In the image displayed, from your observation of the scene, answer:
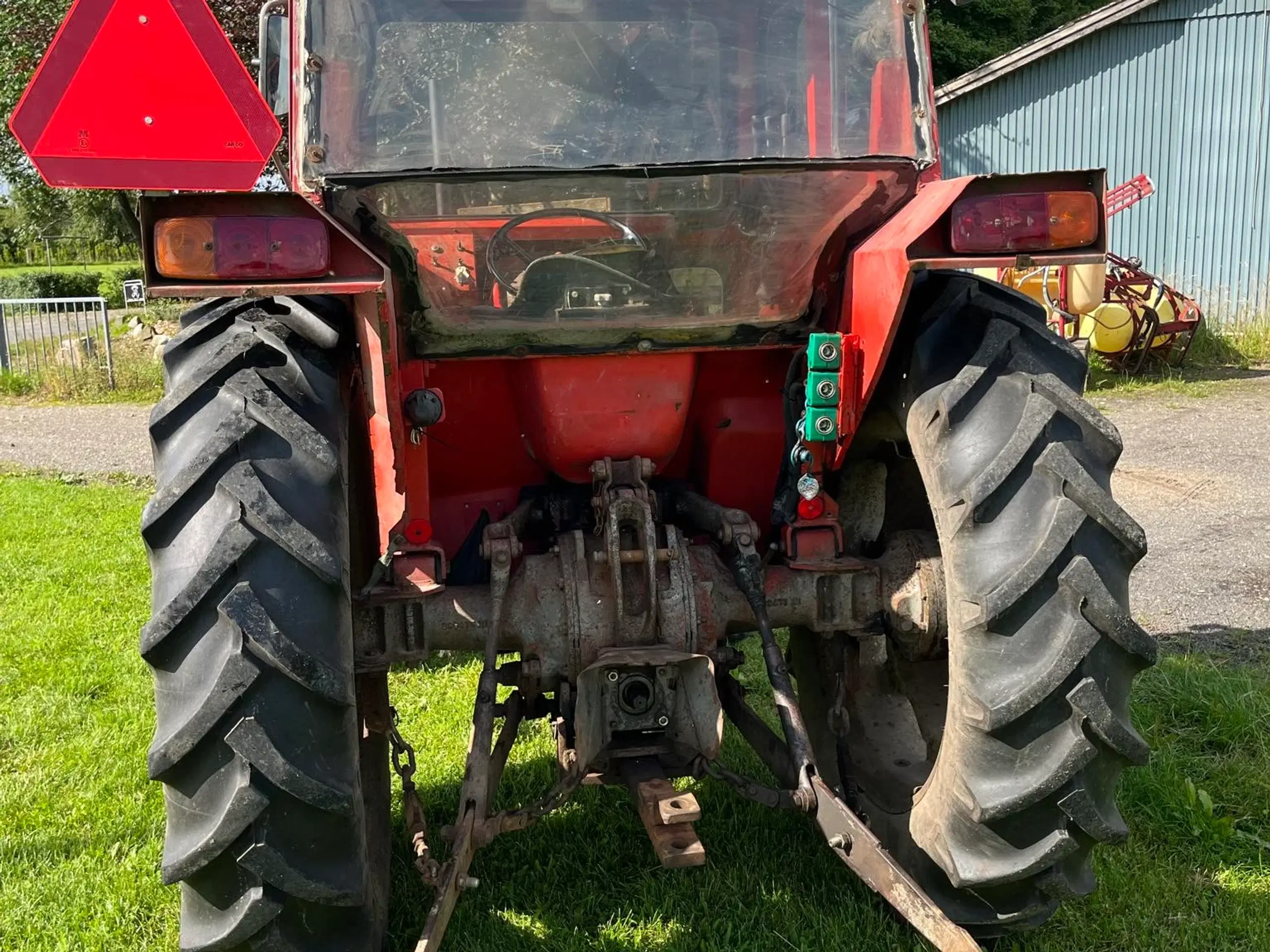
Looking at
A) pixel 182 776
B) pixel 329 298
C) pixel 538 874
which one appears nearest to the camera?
pixel 182 776

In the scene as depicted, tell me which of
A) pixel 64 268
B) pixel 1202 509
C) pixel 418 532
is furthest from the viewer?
pixel 64 268

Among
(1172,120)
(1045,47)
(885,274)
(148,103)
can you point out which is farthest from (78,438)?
(1172,120)

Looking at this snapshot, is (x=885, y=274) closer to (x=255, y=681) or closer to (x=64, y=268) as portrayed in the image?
(x=255, y=681)

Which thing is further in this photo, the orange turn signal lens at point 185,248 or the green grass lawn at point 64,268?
the green grass lawn at point 64,268

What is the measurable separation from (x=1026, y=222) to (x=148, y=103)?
7.24 ft

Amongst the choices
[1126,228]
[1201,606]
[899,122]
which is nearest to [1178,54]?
[1126,228]

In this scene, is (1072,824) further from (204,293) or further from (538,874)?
(204,293)

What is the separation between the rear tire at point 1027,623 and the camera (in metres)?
2.26

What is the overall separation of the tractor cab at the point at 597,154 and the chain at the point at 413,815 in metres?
1.03

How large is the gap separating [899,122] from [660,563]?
122cm

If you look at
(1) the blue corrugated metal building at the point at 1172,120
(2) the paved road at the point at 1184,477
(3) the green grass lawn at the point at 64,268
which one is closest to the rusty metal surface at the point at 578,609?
(2) the paved road at the point at 1184,477

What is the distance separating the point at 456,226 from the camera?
249cm

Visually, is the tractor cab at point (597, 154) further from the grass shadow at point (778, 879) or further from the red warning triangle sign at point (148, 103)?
the grass shadow at point (778, 879)

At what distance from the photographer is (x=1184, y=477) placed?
830 centimetres
